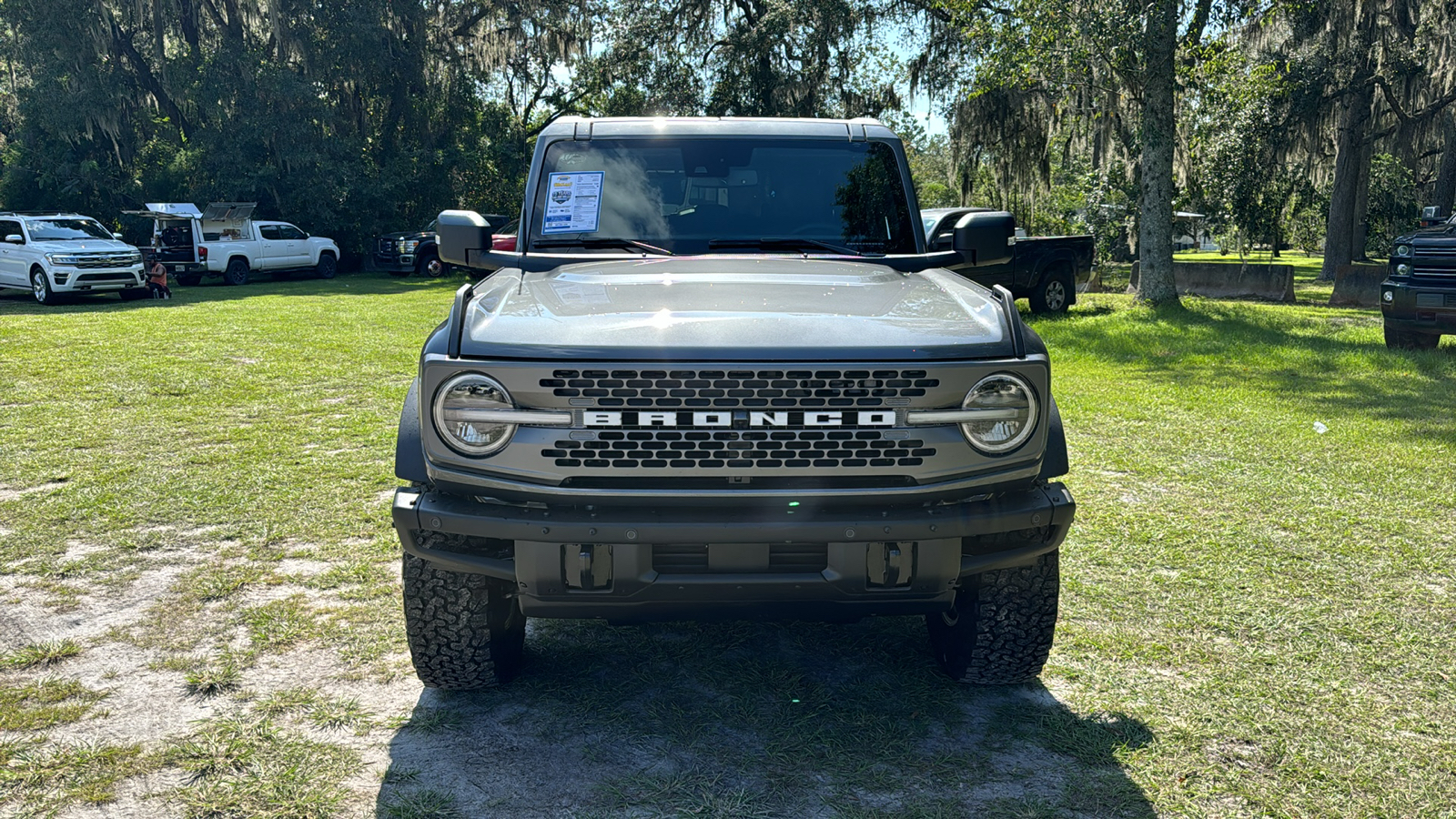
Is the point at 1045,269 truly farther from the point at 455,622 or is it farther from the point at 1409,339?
the point at 455,622

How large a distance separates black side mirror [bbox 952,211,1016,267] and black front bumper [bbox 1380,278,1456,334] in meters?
8.58

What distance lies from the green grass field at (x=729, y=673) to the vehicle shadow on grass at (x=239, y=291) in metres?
13.4

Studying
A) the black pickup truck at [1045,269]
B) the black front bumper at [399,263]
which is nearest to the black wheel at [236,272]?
the black front bumper at [399,263]

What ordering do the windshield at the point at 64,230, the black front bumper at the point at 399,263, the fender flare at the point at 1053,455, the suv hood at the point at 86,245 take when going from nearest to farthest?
1. the fender flare at the point at 1053,455
2. the suv hood at the point at 86,245
3. the windshield at the point at 64,230
4. the black front bumper at the point at 399,263

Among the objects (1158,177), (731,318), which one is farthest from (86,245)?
(731,318)

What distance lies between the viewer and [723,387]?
9.55 ft

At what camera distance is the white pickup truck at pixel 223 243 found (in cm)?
2456

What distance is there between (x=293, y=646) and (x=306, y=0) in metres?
28.6

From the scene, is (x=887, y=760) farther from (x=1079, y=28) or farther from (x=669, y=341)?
(x=1079, y=28)

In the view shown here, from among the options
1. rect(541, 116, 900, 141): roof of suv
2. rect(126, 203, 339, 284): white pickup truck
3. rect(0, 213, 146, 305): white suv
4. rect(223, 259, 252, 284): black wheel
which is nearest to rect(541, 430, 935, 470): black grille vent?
rect(541, 116, 900, 141): roof of suv

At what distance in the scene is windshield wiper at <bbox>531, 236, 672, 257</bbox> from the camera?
13.9 feet

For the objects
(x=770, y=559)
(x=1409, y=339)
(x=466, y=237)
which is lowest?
(x=1409, y=339)

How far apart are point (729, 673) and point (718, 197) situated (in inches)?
72.9

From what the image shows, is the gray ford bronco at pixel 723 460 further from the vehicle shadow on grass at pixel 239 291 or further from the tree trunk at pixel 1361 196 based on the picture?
the tree trunk at pixel 1361 196
